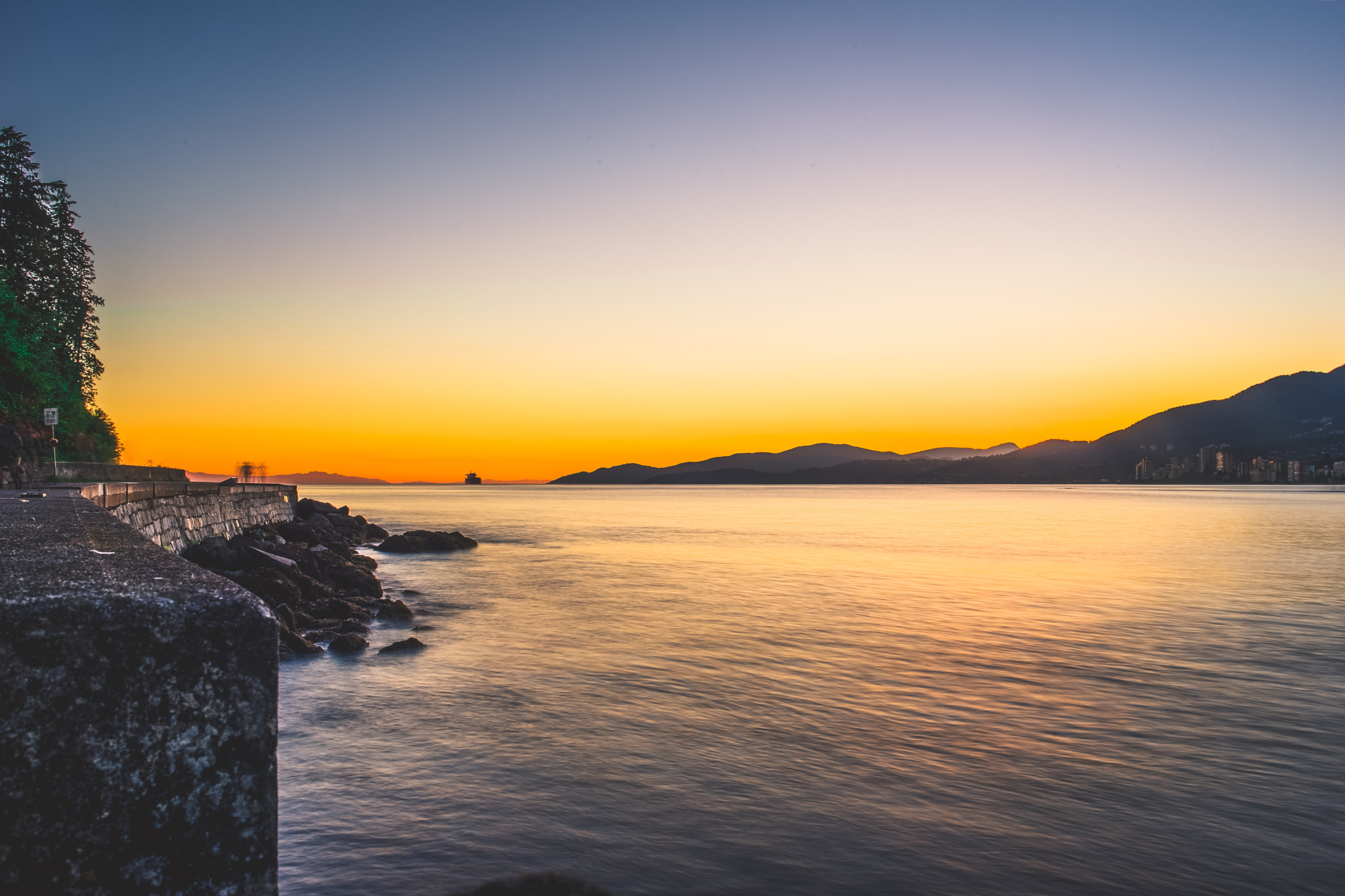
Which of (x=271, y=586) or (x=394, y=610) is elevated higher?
(x=271, y=586)

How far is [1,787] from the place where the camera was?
5.97 feet

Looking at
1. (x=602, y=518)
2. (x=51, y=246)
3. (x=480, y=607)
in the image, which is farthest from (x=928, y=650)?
(x=602, y=518)

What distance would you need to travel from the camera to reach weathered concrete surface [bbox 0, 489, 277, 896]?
1.85 metres

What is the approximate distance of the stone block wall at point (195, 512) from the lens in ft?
47.3

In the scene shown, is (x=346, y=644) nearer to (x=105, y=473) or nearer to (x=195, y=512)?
(x=195, y=512)

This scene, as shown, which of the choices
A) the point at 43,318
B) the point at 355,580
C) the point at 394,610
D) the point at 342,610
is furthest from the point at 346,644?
the point at 43,318

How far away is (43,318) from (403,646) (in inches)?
1260

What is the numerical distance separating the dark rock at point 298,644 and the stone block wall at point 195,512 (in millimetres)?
2523

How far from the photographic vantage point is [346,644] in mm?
12102

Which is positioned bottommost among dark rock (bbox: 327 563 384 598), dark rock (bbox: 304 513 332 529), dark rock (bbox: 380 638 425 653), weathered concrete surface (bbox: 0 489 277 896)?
dark rock (bbox: 380 638 425 653)

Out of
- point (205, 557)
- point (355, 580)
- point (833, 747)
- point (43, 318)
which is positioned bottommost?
point (833, 747)

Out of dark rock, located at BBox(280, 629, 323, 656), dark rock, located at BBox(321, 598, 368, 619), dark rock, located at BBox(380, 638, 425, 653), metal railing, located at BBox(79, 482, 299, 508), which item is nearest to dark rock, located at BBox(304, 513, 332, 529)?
metal railing, located at BBox(79, 482, 299, 508)

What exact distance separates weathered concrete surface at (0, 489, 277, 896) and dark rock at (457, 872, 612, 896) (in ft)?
1.99

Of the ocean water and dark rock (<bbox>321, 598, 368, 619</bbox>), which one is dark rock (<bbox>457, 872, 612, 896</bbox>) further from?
dark rock (<bbox>321, 598, 368, 619</bbox>)
